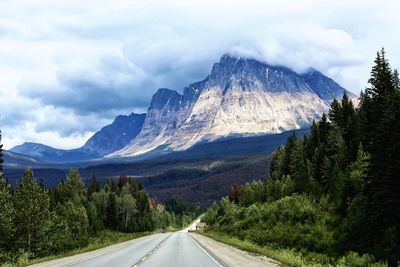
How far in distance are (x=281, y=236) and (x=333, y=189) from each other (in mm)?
15272

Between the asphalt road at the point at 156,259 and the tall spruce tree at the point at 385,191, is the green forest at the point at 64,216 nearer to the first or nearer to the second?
the asphalt road at the point at 156,259

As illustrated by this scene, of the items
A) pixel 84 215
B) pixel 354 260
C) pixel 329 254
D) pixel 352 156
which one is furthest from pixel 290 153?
pixel 354 260

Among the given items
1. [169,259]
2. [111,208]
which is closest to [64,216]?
[111,208]

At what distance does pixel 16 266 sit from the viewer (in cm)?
3180

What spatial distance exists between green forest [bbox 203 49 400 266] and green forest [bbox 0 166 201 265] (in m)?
23.0

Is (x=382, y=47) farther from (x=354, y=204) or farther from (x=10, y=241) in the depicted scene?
(x=10, y=241)

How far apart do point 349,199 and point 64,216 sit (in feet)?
222

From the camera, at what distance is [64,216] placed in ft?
340

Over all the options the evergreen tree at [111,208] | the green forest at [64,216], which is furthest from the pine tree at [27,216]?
the evergreen tree at [111,208]

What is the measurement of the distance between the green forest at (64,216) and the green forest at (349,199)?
22977 millimetres

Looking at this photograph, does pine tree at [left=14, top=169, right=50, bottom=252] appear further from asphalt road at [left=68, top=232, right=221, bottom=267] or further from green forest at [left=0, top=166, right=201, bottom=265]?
asphalt road at [left=68, top=232, right=221, bottom=267]

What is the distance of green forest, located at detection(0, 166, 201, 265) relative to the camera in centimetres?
6525

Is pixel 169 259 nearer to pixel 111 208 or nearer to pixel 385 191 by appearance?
pixel 385 191

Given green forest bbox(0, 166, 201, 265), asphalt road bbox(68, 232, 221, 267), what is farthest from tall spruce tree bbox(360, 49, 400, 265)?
green forest bbox(0, 166, 201, 265)
